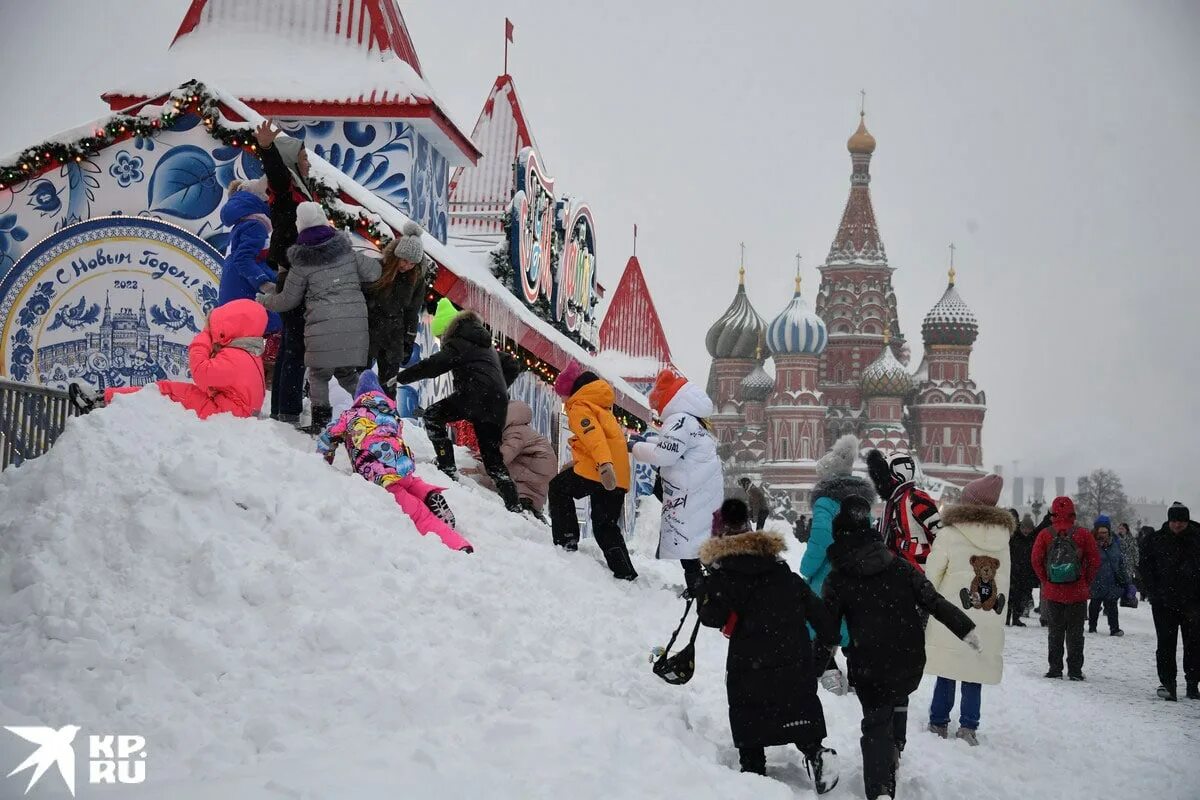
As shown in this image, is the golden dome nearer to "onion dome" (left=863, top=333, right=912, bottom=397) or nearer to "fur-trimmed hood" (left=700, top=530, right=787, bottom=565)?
"onion dome" (left=863, top=333, right=912, bottom=397)

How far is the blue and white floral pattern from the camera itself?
11438 mm

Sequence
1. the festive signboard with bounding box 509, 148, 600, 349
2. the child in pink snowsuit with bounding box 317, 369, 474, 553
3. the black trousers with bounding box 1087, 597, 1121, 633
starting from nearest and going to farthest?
1. the child in pink snowsuit with bounding box 317, 369, 474, 553
2. the black trousers with bounding box 1087, 597, 1121, 633
3. the festive signboard with bounding box 509, 148, 600, 349

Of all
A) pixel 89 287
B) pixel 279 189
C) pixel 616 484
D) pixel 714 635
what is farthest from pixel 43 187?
pixel 714 635

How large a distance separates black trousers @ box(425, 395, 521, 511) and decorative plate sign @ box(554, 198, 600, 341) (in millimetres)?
10696

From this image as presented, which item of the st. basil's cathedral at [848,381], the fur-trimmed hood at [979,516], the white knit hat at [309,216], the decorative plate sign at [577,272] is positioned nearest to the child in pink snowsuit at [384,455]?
the white knit hat at [309,216]

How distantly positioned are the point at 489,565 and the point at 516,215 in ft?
36.6

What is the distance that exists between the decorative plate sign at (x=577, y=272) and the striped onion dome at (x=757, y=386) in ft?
275

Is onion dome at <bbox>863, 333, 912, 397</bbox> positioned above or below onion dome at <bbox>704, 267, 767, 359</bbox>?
below

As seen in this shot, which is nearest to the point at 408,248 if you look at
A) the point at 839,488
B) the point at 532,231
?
the point at 839,488

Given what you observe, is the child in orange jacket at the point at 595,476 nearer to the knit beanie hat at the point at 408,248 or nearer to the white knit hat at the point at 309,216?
the knit beanie hat at the point at 408,248

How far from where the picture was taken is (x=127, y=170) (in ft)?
37.6

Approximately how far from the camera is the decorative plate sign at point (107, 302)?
11180 mm

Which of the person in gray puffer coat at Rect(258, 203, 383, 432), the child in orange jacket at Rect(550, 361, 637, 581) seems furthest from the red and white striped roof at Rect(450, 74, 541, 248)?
the person in gray puffer coat at Rect(258, 203, 383, 432)

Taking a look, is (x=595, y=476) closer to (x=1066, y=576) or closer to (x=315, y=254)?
(x=315, y=254)
